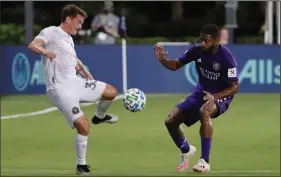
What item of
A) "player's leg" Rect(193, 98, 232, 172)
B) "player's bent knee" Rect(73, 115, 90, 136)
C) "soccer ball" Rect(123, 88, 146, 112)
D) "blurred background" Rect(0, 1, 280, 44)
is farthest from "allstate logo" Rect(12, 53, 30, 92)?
"player's bent knee" Rect(73, 115, 90, 136)

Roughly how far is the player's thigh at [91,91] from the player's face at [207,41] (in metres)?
1.37

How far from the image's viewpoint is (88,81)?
1302 centimetres

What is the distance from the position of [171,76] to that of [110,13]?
332cm

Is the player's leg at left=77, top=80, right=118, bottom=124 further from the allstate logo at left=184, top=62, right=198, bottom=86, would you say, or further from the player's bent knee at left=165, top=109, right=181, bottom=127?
the allstate logo at left=184, top=62, right=198, bottom=86

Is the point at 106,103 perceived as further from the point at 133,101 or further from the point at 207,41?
the point at 207,41

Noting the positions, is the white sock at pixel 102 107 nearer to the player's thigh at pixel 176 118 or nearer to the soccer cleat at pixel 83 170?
the player's thigh at pixel 176 118

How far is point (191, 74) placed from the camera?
83.9 ft

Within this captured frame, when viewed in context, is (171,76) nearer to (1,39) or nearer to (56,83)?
(1,39)

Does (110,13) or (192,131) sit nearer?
(192,131)

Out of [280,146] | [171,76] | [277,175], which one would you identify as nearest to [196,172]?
[277,175]

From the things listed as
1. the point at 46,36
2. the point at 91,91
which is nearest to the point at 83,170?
the point at 91,91

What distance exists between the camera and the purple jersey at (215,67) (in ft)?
43.3

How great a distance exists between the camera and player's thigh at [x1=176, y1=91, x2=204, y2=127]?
44.4 ft

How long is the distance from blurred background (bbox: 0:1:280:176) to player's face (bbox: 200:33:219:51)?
1630 millimetres
